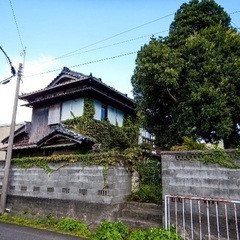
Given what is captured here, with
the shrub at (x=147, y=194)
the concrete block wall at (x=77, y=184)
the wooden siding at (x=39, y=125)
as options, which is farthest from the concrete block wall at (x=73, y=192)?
the wooden siding at (x=39, y=125)

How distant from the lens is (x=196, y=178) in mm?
6805

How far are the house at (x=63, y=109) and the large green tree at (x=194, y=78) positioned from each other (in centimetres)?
389

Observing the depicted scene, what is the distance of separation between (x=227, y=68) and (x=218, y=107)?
6.88ft

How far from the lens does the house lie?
14367 mm

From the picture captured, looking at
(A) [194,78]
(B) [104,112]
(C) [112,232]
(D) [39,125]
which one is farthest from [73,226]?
(D) [39,125]

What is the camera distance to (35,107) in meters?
18.9

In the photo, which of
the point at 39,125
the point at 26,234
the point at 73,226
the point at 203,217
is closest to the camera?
the point at 203,217

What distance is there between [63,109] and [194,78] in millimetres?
9464

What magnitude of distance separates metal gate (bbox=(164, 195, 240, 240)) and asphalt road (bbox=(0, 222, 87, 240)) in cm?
308

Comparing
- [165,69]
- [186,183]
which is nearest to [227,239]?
[186,183]

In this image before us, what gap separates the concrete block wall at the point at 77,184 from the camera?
842 cm

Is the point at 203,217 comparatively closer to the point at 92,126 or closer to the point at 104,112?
the point at 92,126

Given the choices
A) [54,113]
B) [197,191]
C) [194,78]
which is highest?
[194,78]

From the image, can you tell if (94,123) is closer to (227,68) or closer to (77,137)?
(77,137)
